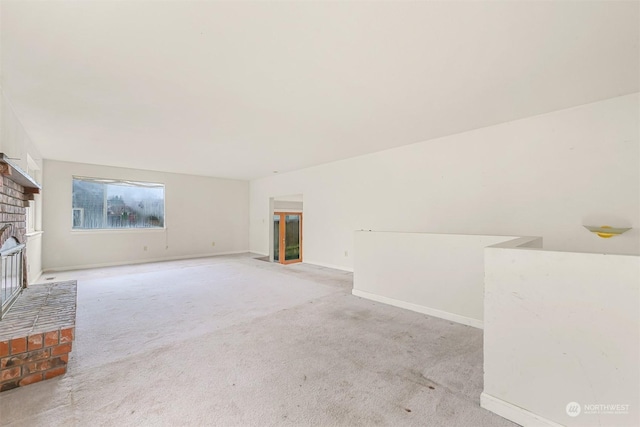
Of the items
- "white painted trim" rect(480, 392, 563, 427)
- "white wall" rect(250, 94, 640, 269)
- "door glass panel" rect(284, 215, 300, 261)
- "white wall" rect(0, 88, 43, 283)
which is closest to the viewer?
"white painted trim" rect(480, 392, 563, 427)

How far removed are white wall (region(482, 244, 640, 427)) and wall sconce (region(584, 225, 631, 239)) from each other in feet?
7.26

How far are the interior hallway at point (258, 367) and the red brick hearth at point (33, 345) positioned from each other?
85 millimetres

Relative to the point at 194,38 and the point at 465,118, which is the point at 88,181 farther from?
the point at 465,118

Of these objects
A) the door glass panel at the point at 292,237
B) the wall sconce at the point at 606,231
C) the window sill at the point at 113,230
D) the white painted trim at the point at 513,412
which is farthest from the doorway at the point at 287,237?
the white painted trim at the point at 513,412

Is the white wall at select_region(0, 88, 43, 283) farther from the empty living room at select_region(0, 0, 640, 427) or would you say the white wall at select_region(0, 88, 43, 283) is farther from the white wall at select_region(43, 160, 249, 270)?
the white wall at select_region(43, 160, 249, 270)

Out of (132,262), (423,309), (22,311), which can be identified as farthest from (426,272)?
(132,262)

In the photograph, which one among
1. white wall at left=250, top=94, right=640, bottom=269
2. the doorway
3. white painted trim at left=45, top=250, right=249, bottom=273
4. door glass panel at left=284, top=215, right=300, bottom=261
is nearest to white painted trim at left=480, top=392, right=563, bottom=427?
white wall at left=250, top=94, right=640, bottom=269

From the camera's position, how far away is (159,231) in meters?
7.09

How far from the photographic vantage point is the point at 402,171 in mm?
4805

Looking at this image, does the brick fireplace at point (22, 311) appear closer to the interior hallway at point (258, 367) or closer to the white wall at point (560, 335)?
the interior hallway at point (258, 367)

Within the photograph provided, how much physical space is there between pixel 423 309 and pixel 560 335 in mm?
1904

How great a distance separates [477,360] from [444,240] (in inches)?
51.2

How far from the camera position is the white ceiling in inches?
65.5

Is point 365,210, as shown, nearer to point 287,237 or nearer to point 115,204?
point 287,237
